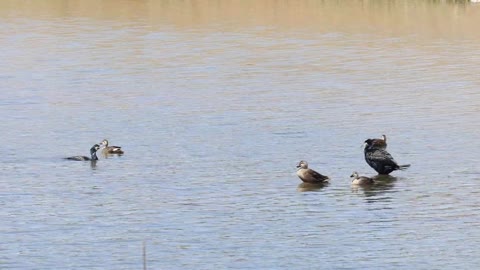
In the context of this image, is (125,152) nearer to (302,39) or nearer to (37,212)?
(37,212)

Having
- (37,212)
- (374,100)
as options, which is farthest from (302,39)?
(37,212)

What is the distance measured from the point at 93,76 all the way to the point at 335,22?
1110 centimetres

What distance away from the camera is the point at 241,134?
23.3 meters

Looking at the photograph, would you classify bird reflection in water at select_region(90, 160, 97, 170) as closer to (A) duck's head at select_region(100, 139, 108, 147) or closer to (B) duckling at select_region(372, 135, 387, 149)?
(A) duck's head at select_region(100, 139, 108, 147)

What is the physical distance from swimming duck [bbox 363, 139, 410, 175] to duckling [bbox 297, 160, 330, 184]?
107cm

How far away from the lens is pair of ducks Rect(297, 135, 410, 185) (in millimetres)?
18969

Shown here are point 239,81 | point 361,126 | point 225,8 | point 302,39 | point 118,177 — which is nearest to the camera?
point 118,177

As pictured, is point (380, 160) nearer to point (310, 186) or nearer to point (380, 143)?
point (380, 143)

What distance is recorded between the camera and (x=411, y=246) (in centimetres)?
1533

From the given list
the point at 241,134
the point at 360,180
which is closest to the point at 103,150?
the point at 241,134

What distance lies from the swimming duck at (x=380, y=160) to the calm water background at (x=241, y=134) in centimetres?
19

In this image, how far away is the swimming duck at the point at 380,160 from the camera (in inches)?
785

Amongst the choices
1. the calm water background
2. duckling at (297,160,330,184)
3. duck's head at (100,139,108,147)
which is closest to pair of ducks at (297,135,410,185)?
duckling at (297,160,330,184)

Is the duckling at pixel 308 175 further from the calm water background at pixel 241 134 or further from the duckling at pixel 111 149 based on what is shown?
the duckling at pixel 111 149
